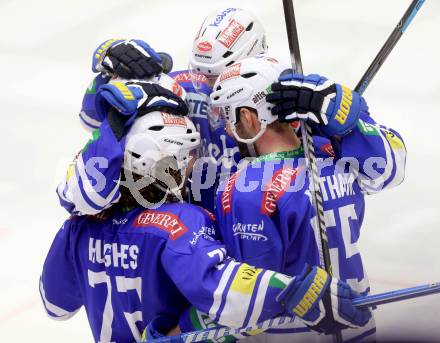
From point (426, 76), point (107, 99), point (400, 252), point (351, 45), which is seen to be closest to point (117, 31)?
point (351, 45)

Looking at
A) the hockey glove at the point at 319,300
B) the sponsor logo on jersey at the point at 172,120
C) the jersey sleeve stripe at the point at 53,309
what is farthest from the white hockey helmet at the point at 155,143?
the jersey sleeve stripe at the point at 53,309

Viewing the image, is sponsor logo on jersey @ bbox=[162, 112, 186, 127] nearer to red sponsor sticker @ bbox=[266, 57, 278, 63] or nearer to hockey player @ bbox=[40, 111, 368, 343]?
hockey player @ bbox=[40, 111, 368, 343]

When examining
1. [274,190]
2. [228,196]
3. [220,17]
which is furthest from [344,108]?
[220,17]

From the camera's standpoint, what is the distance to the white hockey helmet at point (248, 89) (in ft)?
10.3

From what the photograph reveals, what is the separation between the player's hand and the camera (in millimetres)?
3562

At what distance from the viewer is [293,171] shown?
3072 mm

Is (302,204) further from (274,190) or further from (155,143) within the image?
(155,143)

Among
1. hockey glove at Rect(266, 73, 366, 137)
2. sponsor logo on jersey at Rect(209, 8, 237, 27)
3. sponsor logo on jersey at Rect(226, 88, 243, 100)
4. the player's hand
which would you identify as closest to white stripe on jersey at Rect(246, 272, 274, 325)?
hockey glove at Rect(266, 73, 366, 137)

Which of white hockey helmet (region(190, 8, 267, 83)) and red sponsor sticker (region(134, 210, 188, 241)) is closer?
red sponsor sticker (region(134, 210, 188, 241))

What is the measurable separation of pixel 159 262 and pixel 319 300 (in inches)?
18.5

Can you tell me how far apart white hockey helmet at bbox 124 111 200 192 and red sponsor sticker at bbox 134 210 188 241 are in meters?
0.09

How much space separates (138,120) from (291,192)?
48 cm

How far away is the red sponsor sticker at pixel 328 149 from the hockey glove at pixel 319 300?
0.51 m

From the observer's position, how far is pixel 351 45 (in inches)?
234
